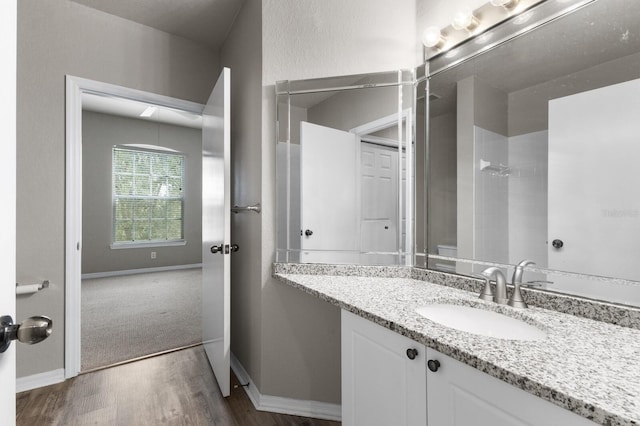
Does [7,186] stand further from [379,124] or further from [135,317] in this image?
[135,317]

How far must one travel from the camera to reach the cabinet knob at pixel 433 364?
849mm

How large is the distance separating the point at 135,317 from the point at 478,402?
352cm

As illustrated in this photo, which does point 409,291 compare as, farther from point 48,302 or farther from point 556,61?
point 48,302

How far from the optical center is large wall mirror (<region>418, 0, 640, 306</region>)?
98 cm

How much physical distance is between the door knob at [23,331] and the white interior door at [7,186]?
0.8 inches

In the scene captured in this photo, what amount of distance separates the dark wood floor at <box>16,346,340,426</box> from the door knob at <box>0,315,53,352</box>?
143 cm

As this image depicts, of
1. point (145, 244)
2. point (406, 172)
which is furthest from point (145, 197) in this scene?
point (406, 172)

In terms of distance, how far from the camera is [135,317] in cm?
330

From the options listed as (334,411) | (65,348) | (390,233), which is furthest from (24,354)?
(390,233)

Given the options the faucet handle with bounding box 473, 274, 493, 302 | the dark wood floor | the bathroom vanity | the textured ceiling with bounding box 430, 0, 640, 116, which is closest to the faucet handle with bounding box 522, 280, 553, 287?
the bathroom vanity

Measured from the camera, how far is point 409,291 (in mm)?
1372

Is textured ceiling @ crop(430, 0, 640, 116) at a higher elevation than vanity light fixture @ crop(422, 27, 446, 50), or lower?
lower

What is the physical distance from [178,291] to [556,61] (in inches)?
184

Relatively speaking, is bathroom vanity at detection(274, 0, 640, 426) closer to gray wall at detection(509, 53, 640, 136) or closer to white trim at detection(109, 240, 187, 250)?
gray wall at detection(509, 53, 640, 136)
